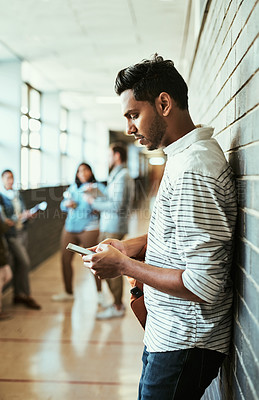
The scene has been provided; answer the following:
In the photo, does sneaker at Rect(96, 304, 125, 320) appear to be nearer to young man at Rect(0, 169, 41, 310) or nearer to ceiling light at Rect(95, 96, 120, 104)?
young man at Rect(0, 169, 41, 310)

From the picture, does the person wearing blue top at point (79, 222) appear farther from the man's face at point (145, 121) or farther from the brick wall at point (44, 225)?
the man's face at point (145, 121)

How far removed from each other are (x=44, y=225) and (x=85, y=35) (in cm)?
321

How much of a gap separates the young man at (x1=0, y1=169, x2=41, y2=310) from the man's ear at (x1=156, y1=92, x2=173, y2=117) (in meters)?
3.41

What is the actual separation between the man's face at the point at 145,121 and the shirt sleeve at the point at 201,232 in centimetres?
27

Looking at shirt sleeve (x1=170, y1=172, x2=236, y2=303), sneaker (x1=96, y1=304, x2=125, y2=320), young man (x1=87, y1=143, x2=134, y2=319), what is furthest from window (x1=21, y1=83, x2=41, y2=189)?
shirt sleeve (x1=170, y1=172, x2=236, y2=303)

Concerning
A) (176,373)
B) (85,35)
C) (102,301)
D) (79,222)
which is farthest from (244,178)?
(85,35)

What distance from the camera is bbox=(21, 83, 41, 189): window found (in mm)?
8273

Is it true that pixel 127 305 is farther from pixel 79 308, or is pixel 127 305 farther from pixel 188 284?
pixel 188 284

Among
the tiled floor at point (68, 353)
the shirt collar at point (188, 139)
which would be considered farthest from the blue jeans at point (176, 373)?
the tiled floor at point (68, 353)

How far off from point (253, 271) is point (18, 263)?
388 centimetres

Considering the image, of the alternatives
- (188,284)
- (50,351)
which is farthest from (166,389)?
(50,351)

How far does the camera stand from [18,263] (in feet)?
15.1

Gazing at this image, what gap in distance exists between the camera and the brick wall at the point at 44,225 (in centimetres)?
639

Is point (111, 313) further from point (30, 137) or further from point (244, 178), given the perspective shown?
point (30, 137)
